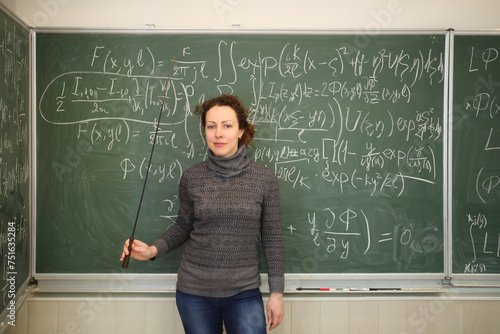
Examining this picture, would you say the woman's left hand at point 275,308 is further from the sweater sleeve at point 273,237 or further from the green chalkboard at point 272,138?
the green chalkboard at point 272,138

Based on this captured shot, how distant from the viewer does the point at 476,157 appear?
7.16 ft

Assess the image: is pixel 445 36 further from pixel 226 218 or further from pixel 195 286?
pixel 195 286

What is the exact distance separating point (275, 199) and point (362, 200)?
61 cm

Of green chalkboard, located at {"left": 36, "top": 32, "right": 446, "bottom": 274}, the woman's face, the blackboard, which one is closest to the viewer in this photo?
the blackboard

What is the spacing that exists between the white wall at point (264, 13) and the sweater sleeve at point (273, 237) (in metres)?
0.99

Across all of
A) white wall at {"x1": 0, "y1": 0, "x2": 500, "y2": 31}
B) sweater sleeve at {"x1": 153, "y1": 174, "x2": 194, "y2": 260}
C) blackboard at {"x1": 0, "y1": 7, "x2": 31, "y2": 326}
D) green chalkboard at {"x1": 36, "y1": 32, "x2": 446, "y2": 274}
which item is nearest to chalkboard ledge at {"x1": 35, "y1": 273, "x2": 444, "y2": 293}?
green chalkboard at {"x1": 36, "y1": 32, "x2": 446, "y2": 274}

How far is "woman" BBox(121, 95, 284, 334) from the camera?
68.7 inches

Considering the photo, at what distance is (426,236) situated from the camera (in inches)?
86.0

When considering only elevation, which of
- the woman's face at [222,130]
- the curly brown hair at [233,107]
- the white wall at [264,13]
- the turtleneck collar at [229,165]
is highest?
the white wall at [264,13]

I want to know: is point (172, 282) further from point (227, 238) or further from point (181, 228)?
point (227, 238)

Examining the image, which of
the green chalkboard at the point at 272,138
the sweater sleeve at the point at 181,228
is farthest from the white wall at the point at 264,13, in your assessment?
the sweater sleeve at the point at 181,228

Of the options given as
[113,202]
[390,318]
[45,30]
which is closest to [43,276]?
[113,202]

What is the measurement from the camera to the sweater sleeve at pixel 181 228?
1.88 m

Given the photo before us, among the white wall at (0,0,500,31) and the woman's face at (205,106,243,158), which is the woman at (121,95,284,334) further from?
the white wall at (0,0,500,31)
